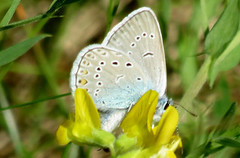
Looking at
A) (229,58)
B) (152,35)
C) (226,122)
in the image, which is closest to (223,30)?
(229,58)

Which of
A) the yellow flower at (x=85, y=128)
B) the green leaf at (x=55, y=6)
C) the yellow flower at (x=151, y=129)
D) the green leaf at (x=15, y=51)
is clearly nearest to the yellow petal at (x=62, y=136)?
the yellow flower at (x=85, y=128)

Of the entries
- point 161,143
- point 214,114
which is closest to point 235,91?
point 214,114

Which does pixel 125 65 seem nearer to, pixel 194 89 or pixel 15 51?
pixel 194 89

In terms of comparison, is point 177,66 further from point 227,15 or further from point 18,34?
point 18,34

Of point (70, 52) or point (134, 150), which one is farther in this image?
point (70, 52)

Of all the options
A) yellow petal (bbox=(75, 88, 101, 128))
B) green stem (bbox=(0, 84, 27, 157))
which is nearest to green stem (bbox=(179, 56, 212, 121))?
yellow petal (bbox=(75, 88, 101, 128))

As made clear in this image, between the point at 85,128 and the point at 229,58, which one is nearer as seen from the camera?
the point at 85,128
